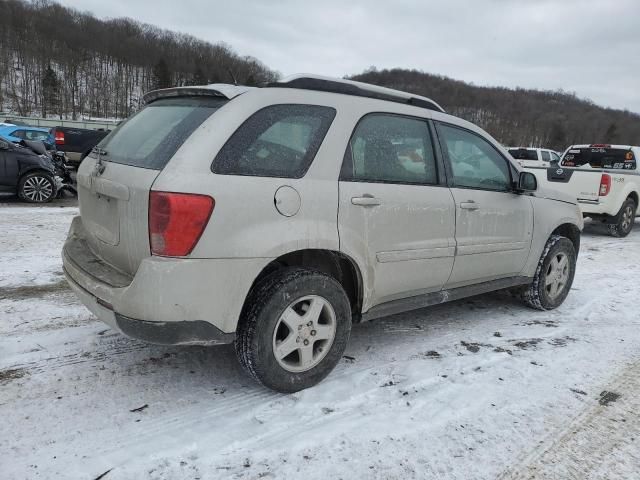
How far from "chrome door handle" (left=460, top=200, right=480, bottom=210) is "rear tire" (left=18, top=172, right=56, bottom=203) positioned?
9.43 metres

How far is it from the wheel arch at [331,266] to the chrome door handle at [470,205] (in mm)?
1076

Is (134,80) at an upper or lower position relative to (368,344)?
upper

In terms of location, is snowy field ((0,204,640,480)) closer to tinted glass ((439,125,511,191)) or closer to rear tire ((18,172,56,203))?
tinted glass ((439,125,511,191))

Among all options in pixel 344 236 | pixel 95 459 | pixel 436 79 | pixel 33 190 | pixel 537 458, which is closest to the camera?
pixel 95 459

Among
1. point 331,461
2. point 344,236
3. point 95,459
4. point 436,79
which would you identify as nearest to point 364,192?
point 344,236

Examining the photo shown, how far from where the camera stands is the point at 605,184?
8.83 metres

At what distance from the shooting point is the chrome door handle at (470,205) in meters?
3.51

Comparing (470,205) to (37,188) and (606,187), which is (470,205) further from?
(37,188)

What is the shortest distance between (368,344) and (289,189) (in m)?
1.55

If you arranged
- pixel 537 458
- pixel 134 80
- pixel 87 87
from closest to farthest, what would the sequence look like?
pixel 537 458 < pixel 87 87 < pixel 134 80

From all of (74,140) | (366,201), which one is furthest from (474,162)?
(74,140)

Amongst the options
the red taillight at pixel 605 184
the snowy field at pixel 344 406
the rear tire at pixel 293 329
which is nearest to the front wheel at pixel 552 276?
the snowy field at pixel 344 406

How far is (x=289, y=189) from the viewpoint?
258 centimetres

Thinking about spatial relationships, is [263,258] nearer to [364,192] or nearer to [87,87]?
[364,192]
